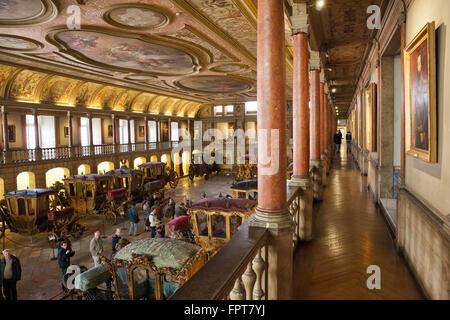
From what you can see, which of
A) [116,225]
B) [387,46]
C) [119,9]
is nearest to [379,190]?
[387,46]

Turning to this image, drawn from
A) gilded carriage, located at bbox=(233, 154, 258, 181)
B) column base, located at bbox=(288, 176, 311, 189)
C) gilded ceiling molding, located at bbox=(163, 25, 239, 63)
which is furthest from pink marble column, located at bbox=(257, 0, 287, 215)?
gilded carriage, located at bbox=(233, 154, 258, 181)

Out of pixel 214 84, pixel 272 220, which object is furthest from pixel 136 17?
pixel 214 84

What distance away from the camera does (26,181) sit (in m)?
18.0

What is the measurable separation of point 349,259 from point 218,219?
154 inches

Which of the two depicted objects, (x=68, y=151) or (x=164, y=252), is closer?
(x=164, y=252)

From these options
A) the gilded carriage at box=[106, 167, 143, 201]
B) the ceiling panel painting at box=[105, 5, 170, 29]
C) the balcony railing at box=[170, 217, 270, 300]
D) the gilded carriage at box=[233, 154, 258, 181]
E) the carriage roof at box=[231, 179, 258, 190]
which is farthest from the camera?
the gilded carriage at box=[233, 154, 258, 181]

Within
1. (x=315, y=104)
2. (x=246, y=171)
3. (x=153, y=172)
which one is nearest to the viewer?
(x=315, y=104)

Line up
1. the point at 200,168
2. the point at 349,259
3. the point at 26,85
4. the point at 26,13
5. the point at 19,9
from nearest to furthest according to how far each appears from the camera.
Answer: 1. the point at 349,259
2. the point at 19,9
3. the point at 26,13
4. the point at 26,85
5. the point at 200,168

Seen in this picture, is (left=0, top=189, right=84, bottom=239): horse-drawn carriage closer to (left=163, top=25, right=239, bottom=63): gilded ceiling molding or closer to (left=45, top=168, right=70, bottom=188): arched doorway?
(left=45, top=168, right=70, bottom=188): arched doorway

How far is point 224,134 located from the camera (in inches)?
1242

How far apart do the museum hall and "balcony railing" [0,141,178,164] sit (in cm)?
20

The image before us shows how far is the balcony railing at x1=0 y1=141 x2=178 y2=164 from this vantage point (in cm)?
1446

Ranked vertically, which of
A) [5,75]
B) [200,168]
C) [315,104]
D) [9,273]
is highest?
[5,75]

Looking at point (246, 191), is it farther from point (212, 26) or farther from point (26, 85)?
point (26, 85)
